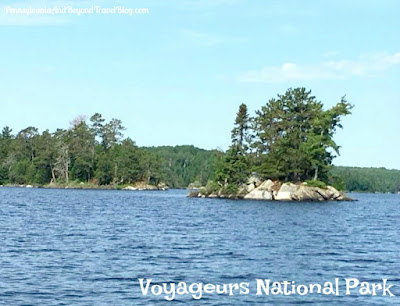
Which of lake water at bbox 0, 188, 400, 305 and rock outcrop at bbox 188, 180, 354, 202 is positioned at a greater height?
rock outcrop at bbox 188, 180, 354, 202

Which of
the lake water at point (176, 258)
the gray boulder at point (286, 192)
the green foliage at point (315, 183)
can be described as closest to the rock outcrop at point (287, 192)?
the gray boulder at point (286, 192)

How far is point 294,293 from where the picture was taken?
23844mm

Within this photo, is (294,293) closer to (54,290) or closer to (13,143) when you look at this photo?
(54,290)

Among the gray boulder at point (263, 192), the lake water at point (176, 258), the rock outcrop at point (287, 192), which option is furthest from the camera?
the gray boulder at point (263, 192)

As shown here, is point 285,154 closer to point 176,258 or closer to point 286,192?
point 286,192

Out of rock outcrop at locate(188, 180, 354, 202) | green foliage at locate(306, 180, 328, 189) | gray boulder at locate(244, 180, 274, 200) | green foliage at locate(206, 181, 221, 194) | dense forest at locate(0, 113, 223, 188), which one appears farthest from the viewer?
dense forest at locate(0, 113, 223, 188)

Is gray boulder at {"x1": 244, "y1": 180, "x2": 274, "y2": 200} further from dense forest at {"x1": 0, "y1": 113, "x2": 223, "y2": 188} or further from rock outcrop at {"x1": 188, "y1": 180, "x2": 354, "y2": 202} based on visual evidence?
dense forest at {"x1": 0, "y1": 113, "x2": 223, "y2": 188}

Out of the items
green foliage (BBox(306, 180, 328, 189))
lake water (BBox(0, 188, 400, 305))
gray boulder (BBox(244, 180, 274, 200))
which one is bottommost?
lake water (BBox(0, 188, 400, 305))

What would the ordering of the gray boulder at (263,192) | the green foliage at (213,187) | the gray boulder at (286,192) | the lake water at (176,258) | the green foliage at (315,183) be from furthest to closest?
the green foliage at (213,187)
the gray boulder at (263,192)
the green foliage at (315,183)
the gray boulder at (286,192)
the lake water at (176,258)

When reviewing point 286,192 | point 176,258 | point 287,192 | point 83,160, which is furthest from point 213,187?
point 176,258

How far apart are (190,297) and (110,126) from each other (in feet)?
544

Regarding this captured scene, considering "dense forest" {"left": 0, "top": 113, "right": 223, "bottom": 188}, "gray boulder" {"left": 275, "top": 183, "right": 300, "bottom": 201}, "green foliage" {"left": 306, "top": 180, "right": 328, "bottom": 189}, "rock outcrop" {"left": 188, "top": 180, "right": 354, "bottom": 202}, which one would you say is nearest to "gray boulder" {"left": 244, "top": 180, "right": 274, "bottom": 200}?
"rock outcrop" {"left": 188, "top": 180, "right": 354, "bottom": 202}

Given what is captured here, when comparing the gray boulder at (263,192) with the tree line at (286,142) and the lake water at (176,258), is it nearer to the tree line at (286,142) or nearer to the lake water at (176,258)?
the tree line at (286,142)

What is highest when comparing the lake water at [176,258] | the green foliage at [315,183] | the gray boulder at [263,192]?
the green foliage at [315,183]
